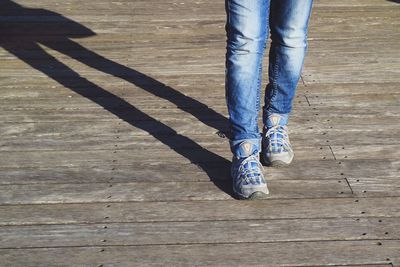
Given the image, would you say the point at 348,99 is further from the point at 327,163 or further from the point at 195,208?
the point at 195,208

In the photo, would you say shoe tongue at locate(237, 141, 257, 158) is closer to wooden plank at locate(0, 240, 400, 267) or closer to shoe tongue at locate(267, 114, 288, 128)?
shoe tongue at locate(267, 114, 288, 128)

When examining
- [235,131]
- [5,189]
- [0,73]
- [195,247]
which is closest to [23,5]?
[0,73]

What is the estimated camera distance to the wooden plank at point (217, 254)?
2262 millimetres

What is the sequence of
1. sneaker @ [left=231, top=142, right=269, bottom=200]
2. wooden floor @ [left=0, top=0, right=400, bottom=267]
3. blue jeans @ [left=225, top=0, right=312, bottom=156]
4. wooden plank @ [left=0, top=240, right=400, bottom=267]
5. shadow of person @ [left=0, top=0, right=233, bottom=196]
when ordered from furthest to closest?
shadow of person @ [left=0, top=0, right=233, bottom=196]
sneaker @ [left=231, top=142, right=269, bottom=200]
blue jeans @ [left=225, top=0, right=312, bottom=156]
wooden floor @ [left=0, top=0, right=400, bottom=267]
wooden plank @ [left=0, top=240, right=400, bottom=267]

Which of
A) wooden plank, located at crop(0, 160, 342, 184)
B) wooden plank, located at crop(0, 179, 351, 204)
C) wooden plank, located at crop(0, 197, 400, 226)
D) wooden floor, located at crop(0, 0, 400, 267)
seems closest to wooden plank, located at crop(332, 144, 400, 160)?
wooden floor, located at crop(0, 0, 400, 267)

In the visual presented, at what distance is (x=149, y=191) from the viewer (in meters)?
2.74

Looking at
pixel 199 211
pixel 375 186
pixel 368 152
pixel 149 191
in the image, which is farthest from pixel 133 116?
pixel 375 186


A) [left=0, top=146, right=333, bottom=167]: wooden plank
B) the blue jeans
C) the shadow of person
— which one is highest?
the blue jeans

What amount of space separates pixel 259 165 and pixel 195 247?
0.57 m

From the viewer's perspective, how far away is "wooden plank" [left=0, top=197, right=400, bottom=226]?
8.31ft

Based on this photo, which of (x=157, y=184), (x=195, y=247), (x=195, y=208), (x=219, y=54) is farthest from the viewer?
(x=219, y=54)

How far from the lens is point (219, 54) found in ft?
14.6

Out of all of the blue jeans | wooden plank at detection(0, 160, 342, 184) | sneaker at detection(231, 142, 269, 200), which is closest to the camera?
the blue jeans

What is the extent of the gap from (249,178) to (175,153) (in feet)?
1.88
